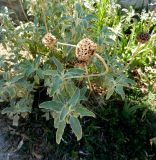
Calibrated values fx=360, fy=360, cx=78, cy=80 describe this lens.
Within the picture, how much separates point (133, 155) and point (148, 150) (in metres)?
0.12

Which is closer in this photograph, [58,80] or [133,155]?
[58,80]

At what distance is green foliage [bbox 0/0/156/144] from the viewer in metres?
2.07

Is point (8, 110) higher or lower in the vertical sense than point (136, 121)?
higher

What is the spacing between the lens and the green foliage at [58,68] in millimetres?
2072

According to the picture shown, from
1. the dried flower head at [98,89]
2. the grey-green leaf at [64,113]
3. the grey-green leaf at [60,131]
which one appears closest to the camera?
the grey-green leaf at [64,113]

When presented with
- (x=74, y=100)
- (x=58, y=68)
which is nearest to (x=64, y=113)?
(x=74, y=100)

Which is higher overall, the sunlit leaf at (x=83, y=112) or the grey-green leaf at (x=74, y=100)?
the grey-green leaf at (x=74, y=100)

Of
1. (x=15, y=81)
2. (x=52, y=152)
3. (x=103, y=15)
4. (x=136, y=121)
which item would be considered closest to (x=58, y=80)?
(x=15, y=81)

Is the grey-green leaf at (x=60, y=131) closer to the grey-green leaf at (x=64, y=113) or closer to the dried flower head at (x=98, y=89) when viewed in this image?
the grey-green leaf at (x=64, y=113)

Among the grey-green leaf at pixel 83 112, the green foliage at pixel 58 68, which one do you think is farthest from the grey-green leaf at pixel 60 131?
the grey-green leaf at pixel 83 112

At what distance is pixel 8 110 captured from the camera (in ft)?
7.84

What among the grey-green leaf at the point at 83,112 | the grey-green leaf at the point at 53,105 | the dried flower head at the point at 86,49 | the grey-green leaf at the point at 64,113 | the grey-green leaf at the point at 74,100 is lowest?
the grey-green leaf at the point at 83,112

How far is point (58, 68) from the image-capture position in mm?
2135

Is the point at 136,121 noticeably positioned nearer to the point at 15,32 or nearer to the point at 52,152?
the point at 52,152
